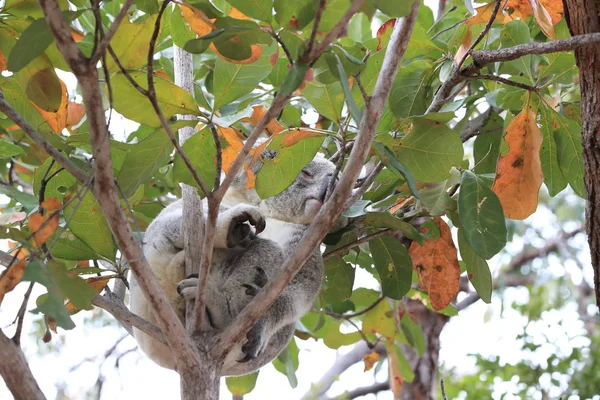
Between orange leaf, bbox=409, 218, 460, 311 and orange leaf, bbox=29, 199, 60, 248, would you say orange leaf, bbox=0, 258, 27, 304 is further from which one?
orange leaf, bbox=409, 218, 460, 311

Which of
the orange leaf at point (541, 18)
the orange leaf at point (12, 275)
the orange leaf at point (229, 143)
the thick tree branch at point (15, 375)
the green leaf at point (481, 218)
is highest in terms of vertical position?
the orange leaf at point (541, 18)

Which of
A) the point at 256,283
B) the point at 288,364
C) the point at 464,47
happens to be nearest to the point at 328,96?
the point at 464,47

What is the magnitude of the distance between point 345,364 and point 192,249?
14.4ft

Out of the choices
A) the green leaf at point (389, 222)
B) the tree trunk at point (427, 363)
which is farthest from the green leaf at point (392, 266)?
the tree trunk at point (427, 363)

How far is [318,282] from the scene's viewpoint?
2.59 meters

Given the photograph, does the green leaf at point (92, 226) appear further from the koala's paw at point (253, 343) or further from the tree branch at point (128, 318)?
the koala's paw at point (253, 343)

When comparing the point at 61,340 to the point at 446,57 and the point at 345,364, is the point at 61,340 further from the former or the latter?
the point at 446,57

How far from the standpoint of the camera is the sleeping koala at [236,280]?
7.55ft

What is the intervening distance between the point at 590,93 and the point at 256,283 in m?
1.16

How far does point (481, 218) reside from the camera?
1.99m

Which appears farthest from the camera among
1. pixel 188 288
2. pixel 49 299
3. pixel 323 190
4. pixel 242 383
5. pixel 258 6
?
pixel 242 383

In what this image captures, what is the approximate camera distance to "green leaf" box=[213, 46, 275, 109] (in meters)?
2.00

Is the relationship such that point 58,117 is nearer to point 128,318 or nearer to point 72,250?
point 72,250

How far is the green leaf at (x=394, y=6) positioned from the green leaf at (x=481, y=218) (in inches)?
28.9
